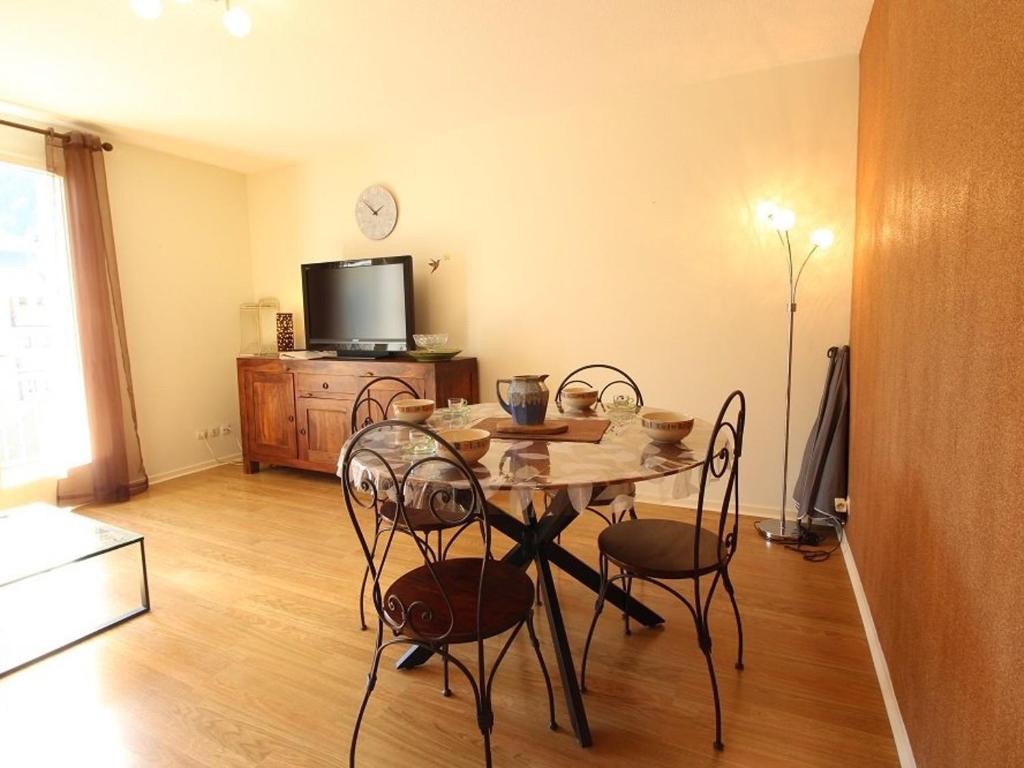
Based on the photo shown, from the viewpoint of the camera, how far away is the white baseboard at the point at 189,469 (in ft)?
13.8

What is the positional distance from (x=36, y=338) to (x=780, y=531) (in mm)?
4577

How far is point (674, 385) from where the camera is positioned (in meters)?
3.37

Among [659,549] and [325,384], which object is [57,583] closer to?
[325,384]

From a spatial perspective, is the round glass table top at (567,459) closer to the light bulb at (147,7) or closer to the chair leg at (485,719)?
the chair leg at (485,719)

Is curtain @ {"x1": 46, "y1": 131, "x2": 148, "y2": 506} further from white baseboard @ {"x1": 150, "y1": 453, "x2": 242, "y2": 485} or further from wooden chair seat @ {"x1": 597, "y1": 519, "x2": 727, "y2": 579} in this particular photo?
wooden chair seat @ {"x1": 597, "y1": 519, "x2": 727, "y2": 579}

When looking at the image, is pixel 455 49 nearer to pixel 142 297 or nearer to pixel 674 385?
pixel 674 385

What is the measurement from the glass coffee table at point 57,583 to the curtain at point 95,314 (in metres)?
0.95

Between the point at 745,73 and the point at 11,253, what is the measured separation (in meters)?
4.42

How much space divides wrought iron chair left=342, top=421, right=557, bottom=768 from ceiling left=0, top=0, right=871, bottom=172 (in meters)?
1.95

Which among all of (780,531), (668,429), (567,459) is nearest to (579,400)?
(668,429)

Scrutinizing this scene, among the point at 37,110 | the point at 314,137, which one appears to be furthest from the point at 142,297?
the point at 314,137

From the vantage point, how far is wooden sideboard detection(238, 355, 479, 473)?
11.9 ft

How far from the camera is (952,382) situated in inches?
45.6

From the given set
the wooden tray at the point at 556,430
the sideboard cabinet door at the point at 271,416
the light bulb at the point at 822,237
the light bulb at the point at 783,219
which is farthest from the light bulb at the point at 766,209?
the sideboard cabinet door at the point at 271,416
